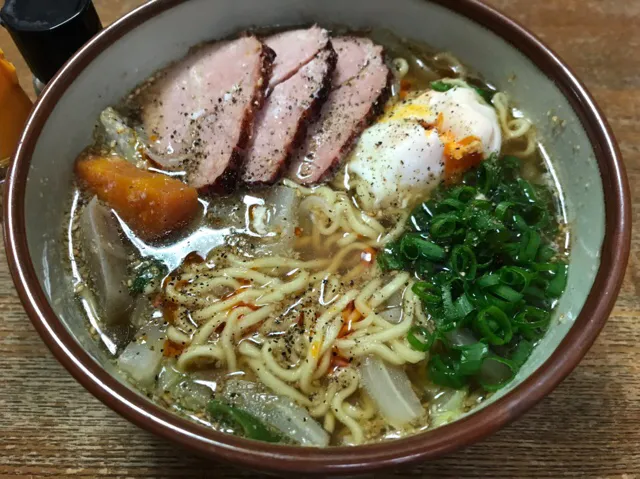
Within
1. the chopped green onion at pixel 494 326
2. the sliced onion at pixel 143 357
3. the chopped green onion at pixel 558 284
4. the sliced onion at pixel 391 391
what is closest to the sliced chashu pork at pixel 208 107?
the sliced onion at pixel 143 357

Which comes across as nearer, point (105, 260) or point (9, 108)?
point (105, 260)

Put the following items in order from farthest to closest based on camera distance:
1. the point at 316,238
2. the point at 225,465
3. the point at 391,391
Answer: the point at 316,238 < the point at 391,391 < the point at 225,465

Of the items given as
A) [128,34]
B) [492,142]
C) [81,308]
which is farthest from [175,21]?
[492,142]

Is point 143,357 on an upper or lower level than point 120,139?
lower

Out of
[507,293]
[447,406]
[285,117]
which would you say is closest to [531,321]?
[507,293]

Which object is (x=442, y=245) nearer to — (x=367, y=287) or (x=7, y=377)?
(x=367, y=287)

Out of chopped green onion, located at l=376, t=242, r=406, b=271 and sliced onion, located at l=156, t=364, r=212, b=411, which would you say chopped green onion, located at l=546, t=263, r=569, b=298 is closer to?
chopped green onion, located at l=376, t=242, r=406, b=271

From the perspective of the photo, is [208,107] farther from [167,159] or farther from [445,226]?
[445,226]

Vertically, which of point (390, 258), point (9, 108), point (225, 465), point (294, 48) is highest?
point (294, 48)
